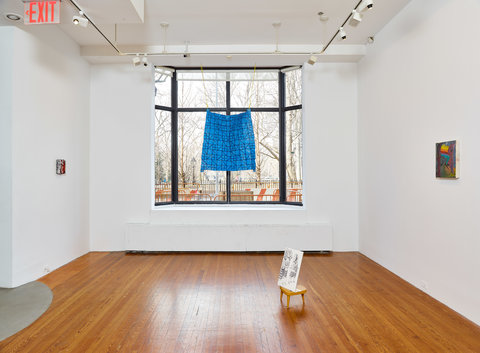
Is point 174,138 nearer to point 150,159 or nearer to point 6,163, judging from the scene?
point 150,159

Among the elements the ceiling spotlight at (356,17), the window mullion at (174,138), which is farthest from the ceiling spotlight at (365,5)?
the window mullion at (174,138)

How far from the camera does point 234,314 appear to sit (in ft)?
8.48

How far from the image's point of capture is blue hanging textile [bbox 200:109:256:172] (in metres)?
5.09

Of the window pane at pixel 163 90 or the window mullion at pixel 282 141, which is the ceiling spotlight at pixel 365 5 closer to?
the window mullion at pixel 282 141

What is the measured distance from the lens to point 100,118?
15.8ft

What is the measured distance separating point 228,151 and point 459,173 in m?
3.40

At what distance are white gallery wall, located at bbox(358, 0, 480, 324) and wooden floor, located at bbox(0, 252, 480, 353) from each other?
38 centimetres

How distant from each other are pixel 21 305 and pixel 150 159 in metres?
2.66

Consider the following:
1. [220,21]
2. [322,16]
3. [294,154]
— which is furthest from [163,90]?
[322,16]

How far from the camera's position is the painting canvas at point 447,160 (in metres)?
2.65

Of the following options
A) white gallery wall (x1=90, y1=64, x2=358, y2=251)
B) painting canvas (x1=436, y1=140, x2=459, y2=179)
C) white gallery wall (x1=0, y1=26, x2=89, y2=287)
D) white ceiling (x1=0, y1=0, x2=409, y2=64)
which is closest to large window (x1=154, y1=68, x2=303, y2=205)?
white gallery wall (x1=90, y1=64, x2=358, y2=251)

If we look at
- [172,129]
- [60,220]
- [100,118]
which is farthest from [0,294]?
[172,129]

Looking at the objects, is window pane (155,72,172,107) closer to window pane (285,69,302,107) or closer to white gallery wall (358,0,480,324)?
window pane (285,69,302,107)

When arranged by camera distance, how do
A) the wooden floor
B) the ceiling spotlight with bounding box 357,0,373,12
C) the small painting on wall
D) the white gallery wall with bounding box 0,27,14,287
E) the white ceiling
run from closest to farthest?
the wooden floor < the ceiling spotlight with bounding box 357,0,373,12 < the white gallery wall with bounding box 0,27,14,287 < the white ceiling < the small painting on wall
